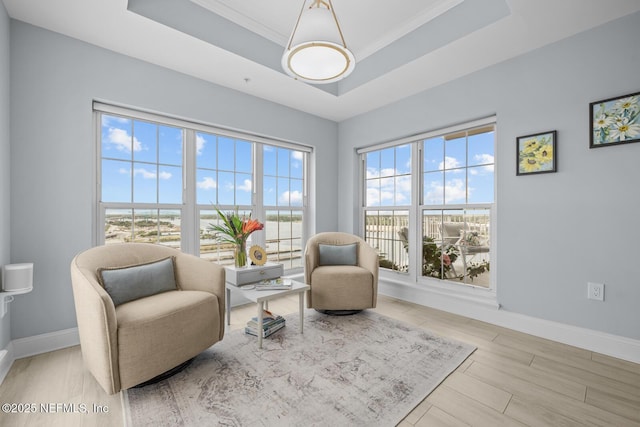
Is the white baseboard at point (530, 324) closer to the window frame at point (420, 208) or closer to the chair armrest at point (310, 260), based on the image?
the window frame at point (420, 208)

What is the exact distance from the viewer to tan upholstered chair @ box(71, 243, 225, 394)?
1.57m

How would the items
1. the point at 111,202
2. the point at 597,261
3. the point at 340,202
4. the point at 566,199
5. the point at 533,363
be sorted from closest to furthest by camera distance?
the point at 533,363 → the point at 597,261 → the point at 566,199 → the point at 111,202 → the point at 340,202

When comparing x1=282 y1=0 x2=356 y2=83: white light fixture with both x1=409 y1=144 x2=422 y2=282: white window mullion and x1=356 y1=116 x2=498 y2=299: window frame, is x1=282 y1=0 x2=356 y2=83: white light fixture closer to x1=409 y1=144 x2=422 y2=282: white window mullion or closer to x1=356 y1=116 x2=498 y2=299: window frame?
x1=356 y1=116 x2=498 y2=299: window frame

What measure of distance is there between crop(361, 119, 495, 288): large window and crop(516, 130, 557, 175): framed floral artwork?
0.34 m

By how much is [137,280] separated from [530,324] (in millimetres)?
3347

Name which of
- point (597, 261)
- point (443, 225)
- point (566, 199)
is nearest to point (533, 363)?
point (597, 261)

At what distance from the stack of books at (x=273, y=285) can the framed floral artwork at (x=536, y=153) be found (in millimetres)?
2422

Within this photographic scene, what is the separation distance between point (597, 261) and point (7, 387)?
4.29 m

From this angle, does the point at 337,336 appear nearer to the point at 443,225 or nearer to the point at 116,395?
the point at 116,395

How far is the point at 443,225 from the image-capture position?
3.37 meters

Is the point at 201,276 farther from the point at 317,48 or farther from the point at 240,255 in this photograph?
→ the point at 317,48

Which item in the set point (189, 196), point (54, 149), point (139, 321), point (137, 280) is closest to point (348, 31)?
point (189, 196)

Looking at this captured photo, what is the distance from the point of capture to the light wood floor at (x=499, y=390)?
1.52m

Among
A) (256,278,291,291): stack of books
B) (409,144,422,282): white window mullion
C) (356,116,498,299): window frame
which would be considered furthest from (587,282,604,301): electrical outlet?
(256,278,291,291): stack of books
